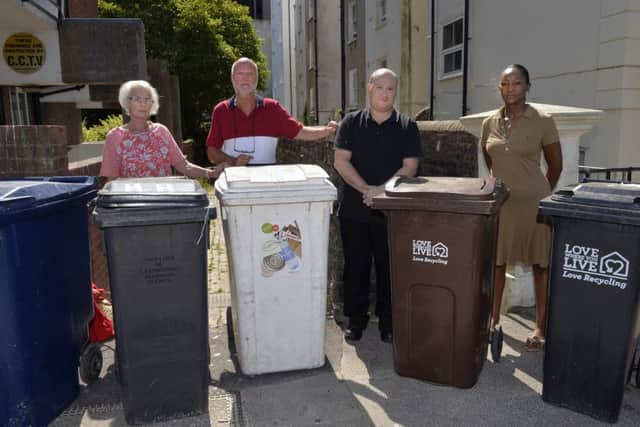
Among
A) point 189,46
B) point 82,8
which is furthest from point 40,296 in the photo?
point 189,46

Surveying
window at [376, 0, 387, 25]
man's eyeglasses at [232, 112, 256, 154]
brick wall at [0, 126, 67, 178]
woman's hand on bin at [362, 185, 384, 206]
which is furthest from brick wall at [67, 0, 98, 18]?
woman's hand on bin at [362, 185, 384, 206]

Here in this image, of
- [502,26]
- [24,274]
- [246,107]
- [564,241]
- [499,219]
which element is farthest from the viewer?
[502,26]

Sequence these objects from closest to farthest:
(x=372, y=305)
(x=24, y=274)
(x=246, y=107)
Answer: (x=24, y=274)
(x=246, y=107)
(x=372, y=305)

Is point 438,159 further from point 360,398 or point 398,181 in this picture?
point 360,398

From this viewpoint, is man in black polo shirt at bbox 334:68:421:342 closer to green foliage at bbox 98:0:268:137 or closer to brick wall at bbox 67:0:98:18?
brick wall at bbox 67:0:98:18

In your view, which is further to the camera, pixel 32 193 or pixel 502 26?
pixel 502 26

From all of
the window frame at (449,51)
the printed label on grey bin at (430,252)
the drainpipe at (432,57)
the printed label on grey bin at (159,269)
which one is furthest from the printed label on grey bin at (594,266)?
A: the drainpipe at (432,57)

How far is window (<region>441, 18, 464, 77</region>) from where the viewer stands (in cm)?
1142

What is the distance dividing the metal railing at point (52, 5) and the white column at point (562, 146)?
8169 millimetres

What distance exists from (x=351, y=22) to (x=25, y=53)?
10.7 metres

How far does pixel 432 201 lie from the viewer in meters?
3.09

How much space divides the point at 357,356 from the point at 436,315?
0.79 m

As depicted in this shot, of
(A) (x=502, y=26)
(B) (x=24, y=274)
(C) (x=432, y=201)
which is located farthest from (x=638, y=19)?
(B) (x=24, y=274)

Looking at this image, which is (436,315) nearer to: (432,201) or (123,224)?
(432,201)
